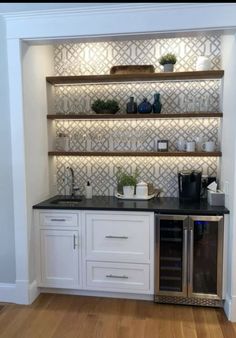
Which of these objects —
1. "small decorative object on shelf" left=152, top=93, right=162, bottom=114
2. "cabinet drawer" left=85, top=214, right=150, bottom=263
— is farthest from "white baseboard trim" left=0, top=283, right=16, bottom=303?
"small decorative object on shelf" left=152, top=93, right=162, bottom=114

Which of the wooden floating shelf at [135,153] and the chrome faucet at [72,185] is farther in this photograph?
the chrome faucet at [72,185]

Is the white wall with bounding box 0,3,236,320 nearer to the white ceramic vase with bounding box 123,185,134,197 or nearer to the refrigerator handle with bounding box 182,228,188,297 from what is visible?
the refrigerator handle with bounding box 182,228,188,297

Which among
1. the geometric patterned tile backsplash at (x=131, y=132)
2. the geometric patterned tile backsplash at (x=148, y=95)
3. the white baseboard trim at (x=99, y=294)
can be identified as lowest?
the white baseboard trim at (x=99, y=294)

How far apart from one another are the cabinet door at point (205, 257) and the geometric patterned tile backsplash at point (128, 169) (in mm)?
754

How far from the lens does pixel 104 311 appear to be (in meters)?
2.83

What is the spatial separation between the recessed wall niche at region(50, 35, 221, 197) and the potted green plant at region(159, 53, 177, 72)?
7.8 inches

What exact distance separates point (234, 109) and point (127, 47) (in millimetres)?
1511

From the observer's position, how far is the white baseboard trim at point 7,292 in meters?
3.00

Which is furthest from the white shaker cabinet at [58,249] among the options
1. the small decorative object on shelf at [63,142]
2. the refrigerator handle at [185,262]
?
the refrigerator handle at [185,262]

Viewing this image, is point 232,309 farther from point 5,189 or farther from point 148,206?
point 5,189

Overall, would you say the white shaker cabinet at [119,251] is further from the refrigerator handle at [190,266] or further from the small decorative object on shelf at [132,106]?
the small decorative object on shelf at [132,106]

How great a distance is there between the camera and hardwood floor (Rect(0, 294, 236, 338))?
2.50m

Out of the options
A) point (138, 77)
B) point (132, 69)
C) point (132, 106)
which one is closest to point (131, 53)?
point (132, 69)

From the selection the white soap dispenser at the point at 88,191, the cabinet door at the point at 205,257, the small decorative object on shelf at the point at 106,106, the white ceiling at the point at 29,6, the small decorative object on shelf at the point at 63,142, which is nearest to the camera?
the white ceiling at the point at 29,6
